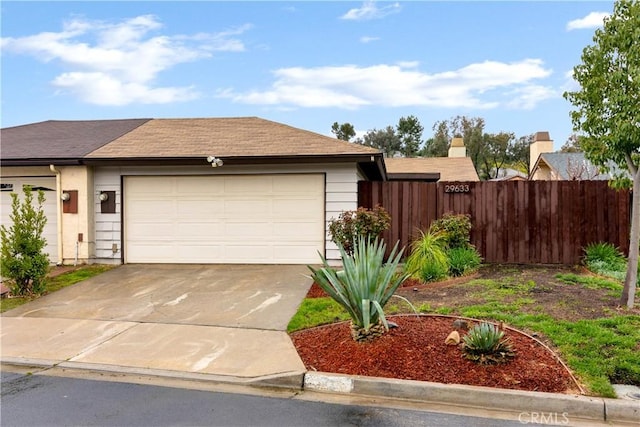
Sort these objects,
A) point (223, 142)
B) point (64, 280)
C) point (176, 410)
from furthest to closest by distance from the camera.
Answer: point (223, 142)
point (64, 280)
point (176, 410)

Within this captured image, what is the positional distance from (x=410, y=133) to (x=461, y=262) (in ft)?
136

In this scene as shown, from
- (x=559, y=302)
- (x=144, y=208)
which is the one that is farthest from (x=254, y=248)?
(x=559, y=302)

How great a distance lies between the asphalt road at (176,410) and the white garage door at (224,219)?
6458mm

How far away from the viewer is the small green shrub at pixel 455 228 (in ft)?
31.7

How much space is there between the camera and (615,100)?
5875 mm

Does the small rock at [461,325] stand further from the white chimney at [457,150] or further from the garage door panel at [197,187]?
the white chimney at [457,150]

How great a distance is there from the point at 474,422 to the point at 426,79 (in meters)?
25.6

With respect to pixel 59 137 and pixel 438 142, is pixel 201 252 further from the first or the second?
pixel 438 142

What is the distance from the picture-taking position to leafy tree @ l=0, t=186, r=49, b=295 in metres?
7.73

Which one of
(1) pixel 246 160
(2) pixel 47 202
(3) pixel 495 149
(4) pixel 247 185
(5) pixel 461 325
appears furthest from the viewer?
(3) pixel 495 149

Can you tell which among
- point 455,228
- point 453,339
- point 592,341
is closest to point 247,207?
point 455,228

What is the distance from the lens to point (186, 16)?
12266mm

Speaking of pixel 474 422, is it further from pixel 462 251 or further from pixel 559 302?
pixel 462 251

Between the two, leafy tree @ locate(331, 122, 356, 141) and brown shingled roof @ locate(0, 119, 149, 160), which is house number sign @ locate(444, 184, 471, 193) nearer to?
brown shingled roof @ locate(0, 119, 149, 160)
